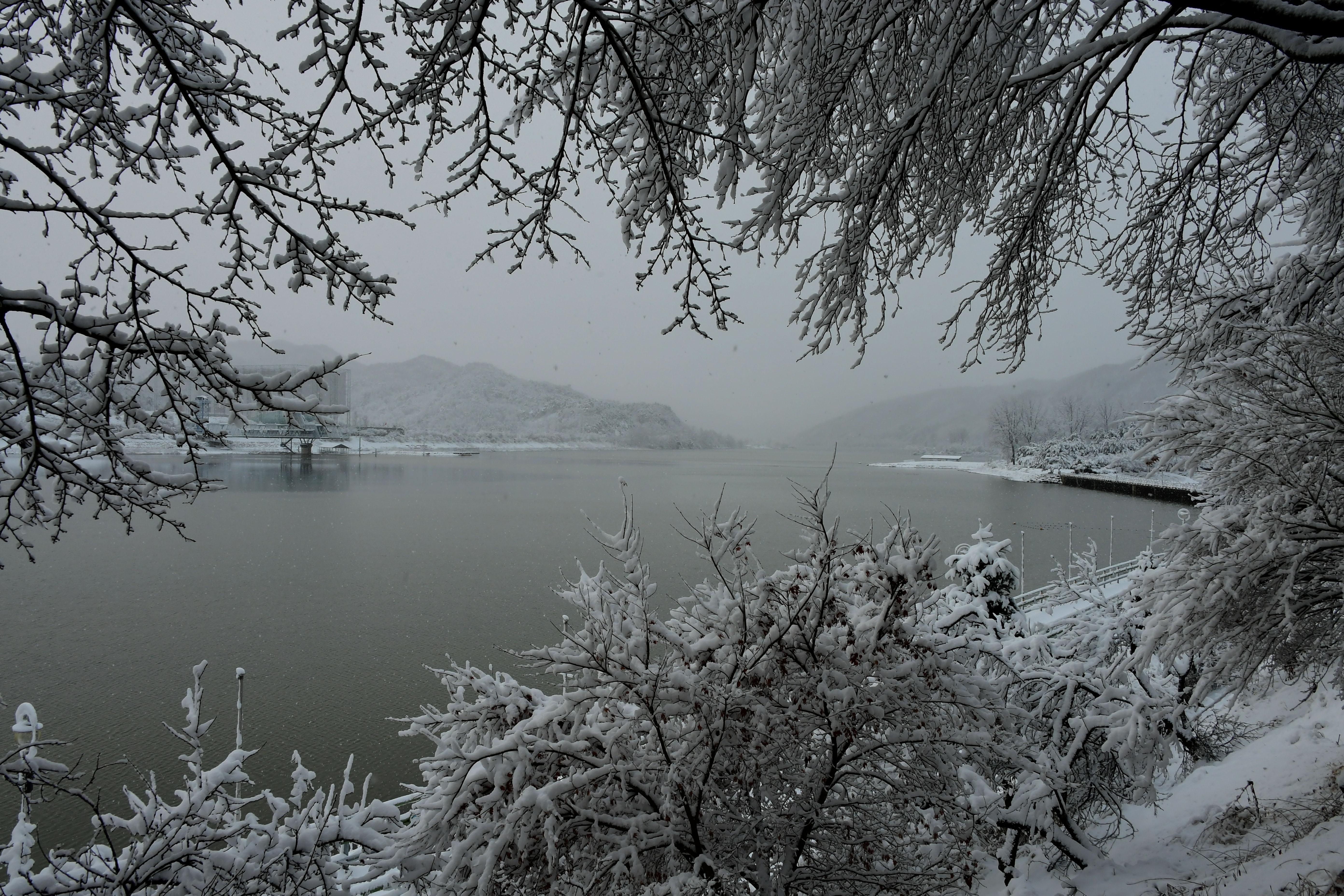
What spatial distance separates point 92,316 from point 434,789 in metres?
3.27

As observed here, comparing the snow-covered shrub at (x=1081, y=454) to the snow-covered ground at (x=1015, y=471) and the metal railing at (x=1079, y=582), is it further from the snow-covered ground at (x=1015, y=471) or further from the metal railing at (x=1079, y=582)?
the metal railing at (x=1079, y=582)

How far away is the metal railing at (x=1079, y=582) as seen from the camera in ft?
45.8

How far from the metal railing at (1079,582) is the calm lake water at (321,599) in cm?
219

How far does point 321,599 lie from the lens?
62.1 ft

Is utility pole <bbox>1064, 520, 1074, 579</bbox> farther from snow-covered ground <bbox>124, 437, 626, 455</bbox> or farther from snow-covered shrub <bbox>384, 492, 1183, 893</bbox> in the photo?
snow-covered ground <bbox>124, 437, 626, 455</bbox>

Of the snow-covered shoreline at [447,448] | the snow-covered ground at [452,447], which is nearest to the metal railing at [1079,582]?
the snow-covered ground at [452,447]

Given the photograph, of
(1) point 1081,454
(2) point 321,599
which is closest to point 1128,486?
(1) point 1081,454

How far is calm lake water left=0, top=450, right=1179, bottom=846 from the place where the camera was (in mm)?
10703

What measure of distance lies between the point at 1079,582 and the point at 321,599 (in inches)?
819

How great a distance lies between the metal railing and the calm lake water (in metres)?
2.19

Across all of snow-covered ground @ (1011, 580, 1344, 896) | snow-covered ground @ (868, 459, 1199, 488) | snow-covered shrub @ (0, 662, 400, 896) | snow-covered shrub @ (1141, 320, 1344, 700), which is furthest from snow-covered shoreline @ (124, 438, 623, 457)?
snow-covered ground @ (868, 459, 1199, 488)

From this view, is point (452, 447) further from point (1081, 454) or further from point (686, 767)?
point (686, 767)

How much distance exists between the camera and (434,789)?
4246 mm

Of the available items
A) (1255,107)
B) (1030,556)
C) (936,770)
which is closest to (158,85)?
(936,770)
